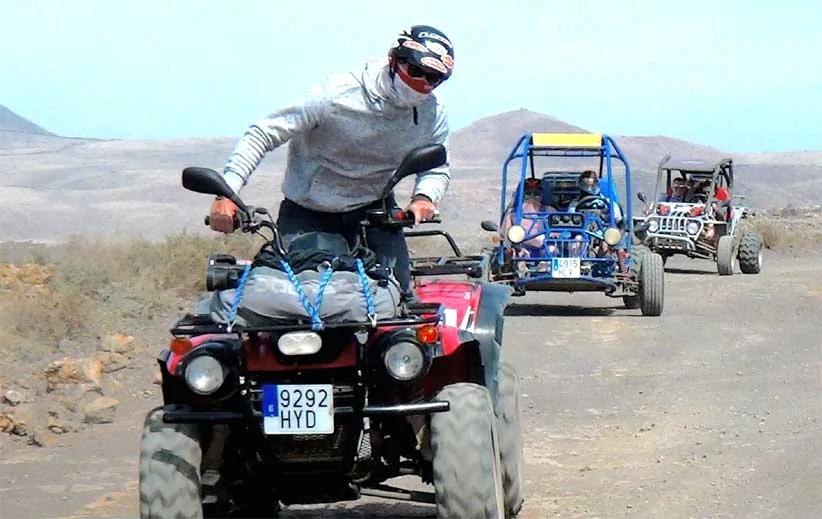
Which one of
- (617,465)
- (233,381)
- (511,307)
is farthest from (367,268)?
(511,307)

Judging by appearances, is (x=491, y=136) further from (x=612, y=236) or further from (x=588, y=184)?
(x=612, y=236)

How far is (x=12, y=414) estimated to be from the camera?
893 cm

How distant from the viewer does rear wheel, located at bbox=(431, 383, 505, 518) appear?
473cm

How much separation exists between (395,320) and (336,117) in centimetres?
118

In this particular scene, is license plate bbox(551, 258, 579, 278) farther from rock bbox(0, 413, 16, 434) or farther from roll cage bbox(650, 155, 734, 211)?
roll cage bbox(650, 155, 734, 211)

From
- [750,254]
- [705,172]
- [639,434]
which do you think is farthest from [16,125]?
[639,434]

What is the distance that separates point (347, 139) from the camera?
5715 mm

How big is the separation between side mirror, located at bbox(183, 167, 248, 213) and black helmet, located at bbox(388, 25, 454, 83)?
0.91 meters

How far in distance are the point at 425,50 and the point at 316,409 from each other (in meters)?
1.50

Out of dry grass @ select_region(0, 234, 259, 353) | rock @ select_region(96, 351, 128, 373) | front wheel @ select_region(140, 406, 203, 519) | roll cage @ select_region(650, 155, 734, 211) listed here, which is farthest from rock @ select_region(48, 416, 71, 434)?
roll cage @ select_region(650, 155, 734, 211)

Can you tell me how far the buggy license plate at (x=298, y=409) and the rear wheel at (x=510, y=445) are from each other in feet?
4.32

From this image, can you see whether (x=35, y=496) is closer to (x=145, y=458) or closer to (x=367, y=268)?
(x=145, y=458)

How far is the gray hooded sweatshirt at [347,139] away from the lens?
5.64 meters

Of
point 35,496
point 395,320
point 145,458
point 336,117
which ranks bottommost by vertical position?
point 35,496
